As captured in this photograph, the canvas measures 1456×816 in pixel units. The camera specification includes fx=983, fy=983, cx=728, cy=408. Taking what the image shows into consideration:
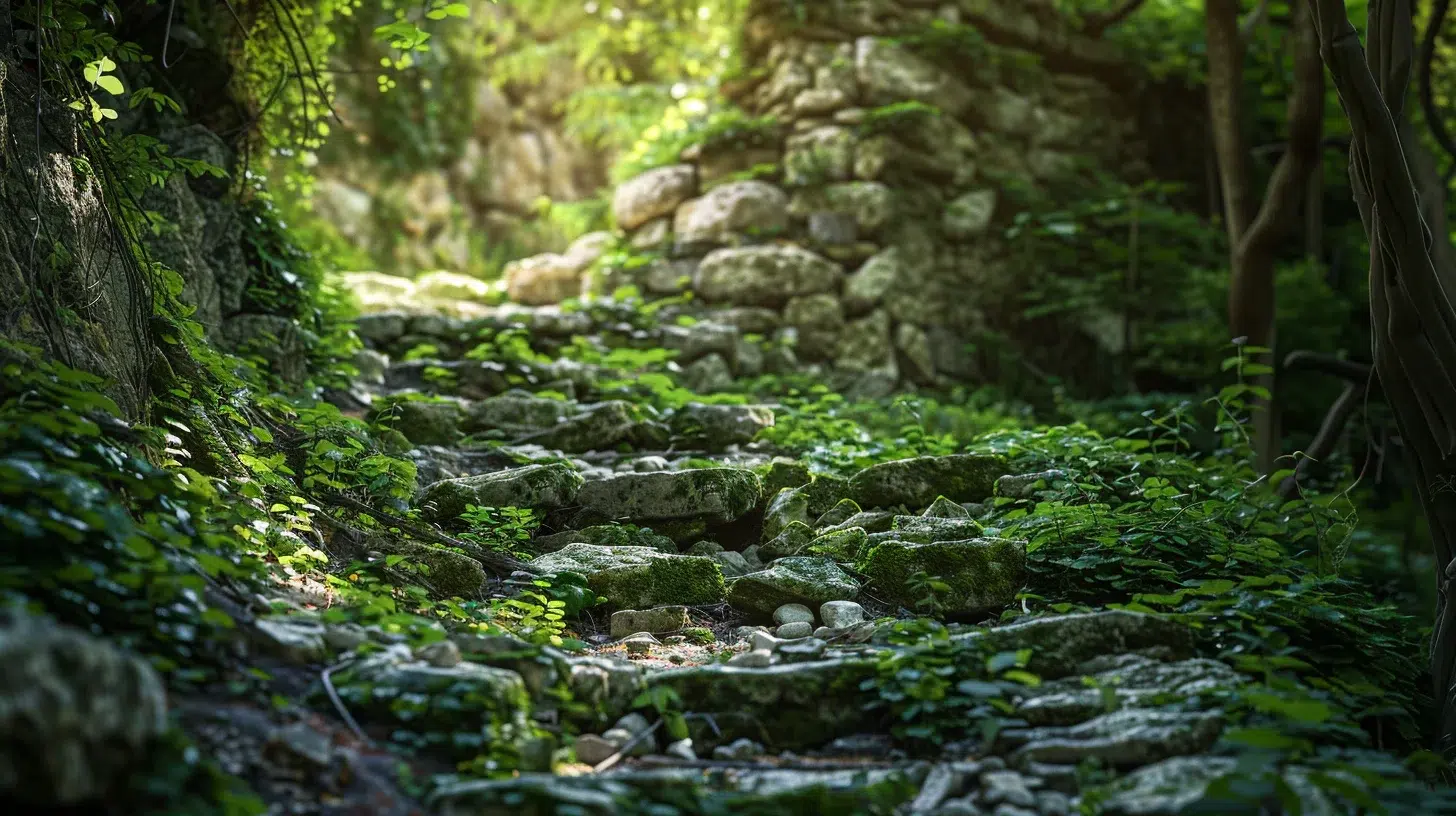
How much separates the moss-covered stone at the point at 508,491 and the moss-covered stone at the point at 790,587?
1.11 m

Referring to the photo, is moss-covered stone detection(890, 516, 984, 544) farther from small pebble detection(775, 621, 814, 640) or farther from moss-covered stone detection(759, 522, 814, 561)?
small pebble detection(775, 621, 814, 640)

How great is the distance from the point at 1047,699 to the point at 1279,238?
17.0 ft

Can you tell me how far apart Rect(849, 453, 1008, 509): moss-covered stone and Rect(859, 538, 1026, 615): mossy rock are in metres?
0.99

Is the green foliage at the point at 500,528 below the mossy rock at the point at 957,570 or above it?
above

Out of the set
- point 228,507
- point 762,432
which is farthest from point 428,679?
point 762,432

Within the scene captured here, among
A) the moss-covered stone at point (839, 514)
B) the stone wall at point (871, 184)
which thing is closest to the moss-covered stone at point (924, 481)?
the moss-covered stone at point (839, 514)

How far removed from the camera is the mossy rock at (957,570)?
141 inches

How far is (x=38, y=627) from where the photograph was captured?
1607 mm

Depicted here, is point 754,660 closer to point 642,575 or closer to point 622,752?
point 622,752

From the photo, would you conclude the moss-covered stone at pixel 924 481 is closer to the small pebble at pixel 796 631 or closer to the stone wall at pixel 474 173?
the small pebble at pixel 796 631

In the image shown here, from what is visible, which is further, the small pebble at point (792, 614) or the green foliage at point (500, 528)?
the green foliage at point (500, 528)

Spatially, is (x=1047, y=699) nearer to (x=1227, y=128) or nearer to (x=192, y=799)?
(x=192, y=799)

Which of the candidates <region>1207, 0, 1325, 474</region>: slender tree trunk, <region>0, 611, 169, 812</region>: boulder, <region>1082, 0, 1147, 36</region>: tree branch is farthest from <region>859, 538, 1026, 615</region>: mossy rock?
<region>1082, 0, 1147, 36</region>: tree branch

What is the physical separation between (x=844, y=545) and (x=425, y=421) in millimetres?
2717
